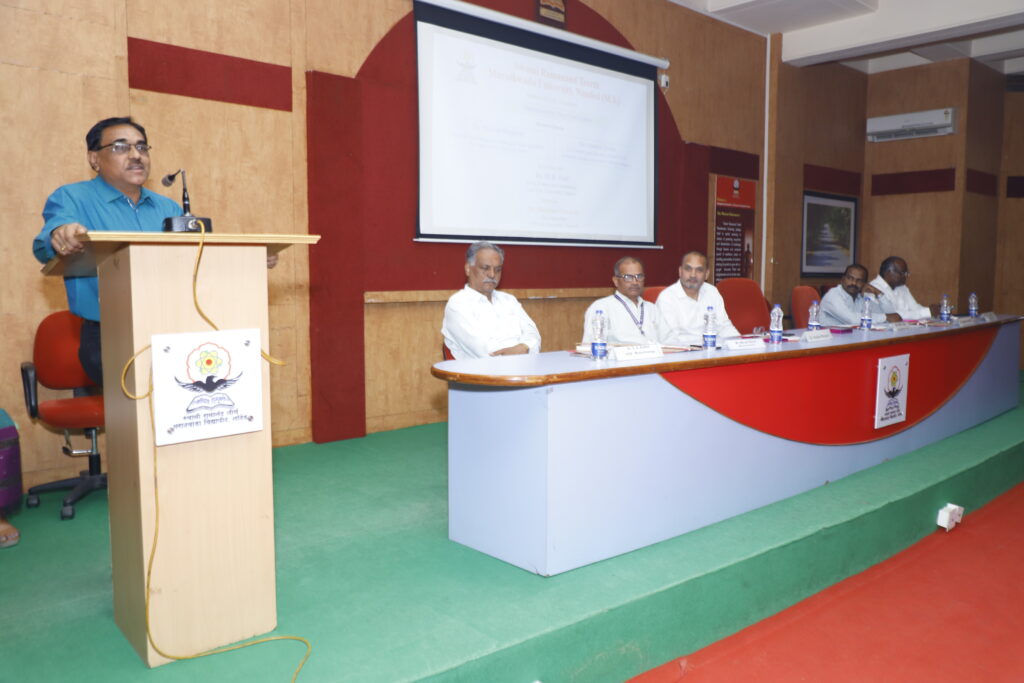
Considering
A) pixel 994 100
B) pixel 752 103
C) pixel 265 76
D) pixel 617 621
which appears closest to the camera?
pixel 617 621

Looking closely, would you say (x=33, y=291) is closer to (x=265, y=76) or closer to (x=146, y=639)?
(x=265, y=76)

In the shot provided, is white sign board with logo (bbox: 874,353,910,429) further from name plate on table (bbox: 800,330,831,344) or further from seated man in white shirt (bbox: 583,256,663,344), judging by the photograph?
seated man in white shirt (bbox: 583,256,663,344)

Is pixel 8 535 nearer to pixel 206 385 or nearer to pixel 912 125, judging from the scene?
pixel 206 385

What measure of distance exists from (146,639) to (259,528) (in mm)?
344

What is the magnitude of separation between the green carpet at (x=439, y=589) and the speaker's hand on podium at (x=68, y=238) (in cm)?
100

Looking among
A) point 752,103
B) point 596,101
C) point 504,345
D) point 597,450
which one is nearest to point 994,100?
point 752,103

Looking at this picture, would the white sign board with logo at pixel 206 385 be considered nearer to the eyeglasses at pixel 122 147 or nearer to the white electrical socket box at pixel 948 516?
the eyeglasses at pixel 122 147

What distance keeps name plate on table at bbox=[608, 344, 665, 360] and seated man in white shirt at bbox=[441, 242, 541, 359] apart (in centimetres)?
83

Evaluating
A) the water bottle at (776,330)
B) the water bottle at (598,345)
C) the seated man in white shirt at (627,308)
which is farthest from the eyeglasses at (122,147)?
the water bottle at (776,330)

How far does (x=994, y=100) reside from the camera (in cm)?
828

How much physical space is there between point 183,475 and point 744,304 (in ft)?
13.1

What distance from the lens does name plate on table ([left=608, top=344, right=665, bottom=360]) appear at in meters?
2.55

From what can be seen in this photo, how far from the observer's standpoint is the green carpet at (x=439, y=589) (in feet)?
5.82

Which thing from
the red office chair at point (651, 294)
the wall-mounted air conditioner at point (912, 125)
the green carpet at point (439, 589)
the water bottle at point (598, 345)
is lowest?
the green carpet at point (439, 589)
